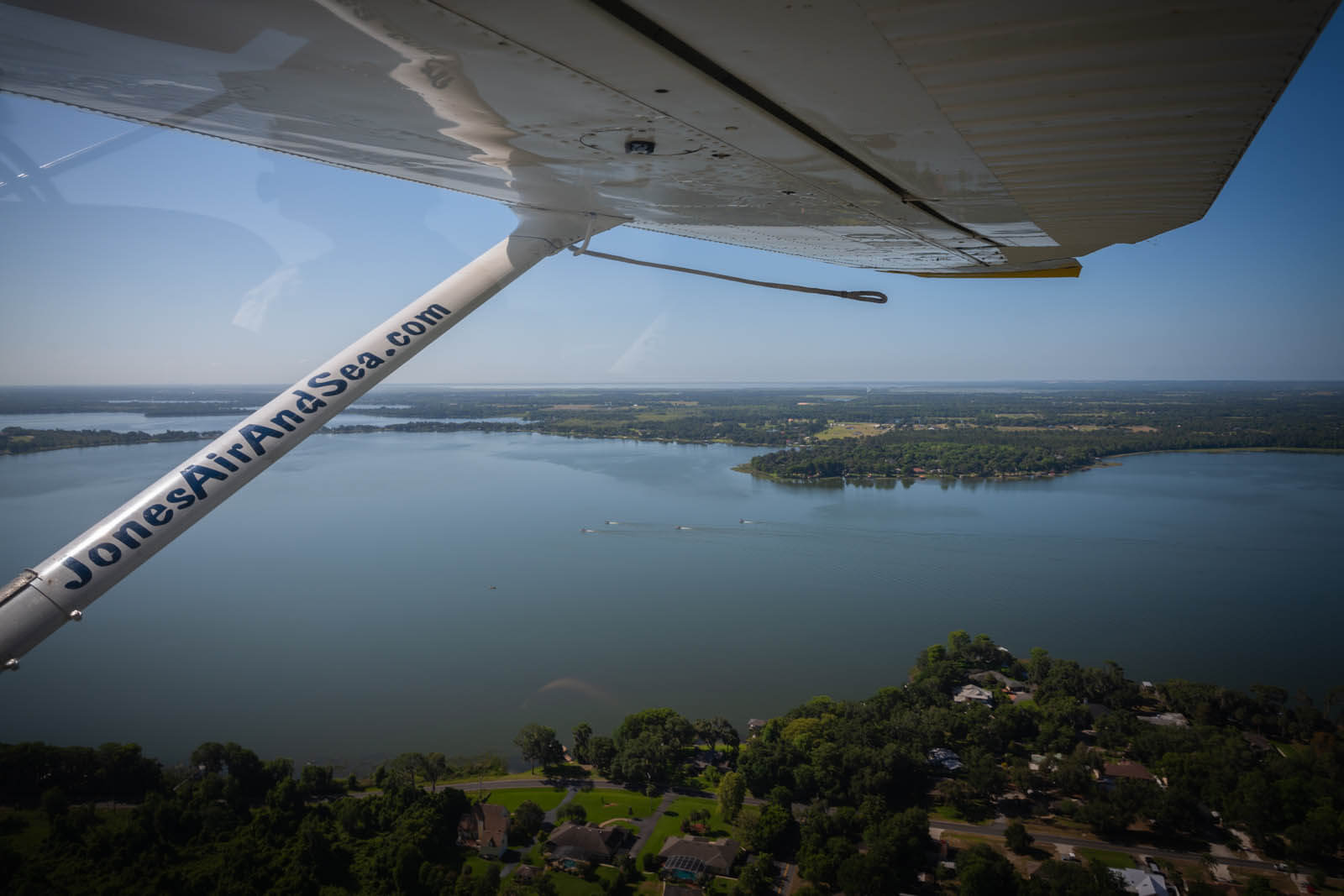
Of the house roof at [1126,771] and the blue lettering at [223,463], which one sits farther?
the house roof at [1126,771]

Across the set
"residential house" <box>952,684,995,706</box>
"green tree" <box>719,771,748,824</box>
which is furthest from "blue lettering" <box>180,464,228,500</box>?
"residential house" <box>952,684,995,706</box>

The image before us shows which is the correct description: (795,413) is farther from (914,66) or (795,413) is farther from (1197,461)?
(914,66)

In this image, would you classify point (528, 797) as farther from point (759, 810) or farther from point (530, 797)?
point (759, 810)

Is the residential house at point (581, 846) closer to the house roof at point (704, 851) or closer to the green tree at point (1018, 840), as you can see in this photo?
the house roof at point (704, 851)

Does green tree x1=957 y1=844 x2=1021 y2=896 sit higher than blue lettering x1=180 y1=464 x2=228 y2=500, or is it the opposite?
blue lettering x1=180 y1=464 x2=228 y2=500

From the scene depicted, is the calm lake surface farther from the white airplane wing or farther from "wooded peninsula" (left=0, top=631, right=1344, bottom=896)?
the white airplane wing

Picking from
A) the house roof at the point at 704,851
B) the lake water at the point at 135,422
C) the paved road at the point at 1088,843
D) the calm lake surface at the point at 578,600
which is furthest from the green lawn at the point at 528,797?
the lake water at the point at 135,422
